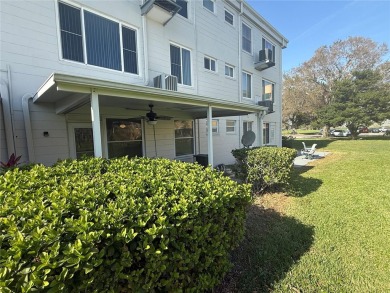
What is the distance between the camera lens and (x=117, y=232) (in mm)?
1584

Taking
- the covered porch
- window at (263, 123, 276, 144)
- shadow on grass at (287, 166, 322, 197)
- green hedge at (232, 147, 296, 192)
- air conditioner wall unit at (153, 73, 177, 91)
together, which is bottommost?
shadow on grass at (287, 166, 322, 197)

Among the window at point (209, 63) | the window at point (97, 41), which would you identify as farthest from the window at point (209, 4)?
the window at point (97, 41)

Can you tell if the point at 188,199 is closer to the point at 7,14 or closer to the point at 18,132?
the point at 18,132

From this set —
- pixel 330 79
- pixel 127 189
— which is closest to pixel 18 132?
pixel 127 189

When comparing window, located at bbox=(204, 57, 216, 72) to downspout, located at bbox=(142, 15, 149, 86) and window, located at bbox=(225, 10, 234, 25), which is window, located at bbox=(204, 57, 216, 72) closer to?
window, located at bbox=(225, 10, 234, 25)

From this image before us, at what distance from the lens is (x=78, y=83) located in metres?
3.61

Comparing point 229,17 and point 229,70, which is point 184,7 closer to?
point 229,17

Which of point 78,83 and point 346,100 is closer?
point 78,83

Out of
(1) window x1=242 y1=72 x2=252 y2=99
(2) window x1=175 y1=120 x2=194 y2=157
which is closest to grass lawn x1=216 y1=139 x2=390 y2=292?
(2) window x1=175 y1=120 x2=194 y2=157

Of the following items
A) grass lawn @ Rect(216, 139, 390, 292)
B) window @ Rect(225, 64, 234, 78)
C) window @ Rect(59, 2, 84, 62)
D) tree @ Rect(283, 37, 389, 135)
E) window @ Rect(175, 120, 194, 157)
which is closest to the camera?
grass lawn @ Rect(216, 139, 390, 292)

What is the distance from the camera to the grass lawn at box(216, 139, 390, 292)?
2699 mm

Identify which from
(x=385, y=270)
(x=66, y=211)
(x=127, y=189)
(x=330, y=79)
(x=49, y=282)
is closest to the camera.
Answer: (x=49, y=282)

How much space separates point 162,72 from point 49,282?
8161 mm

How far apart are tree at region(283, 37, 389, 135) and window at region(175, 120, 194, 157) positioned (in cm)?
2758
